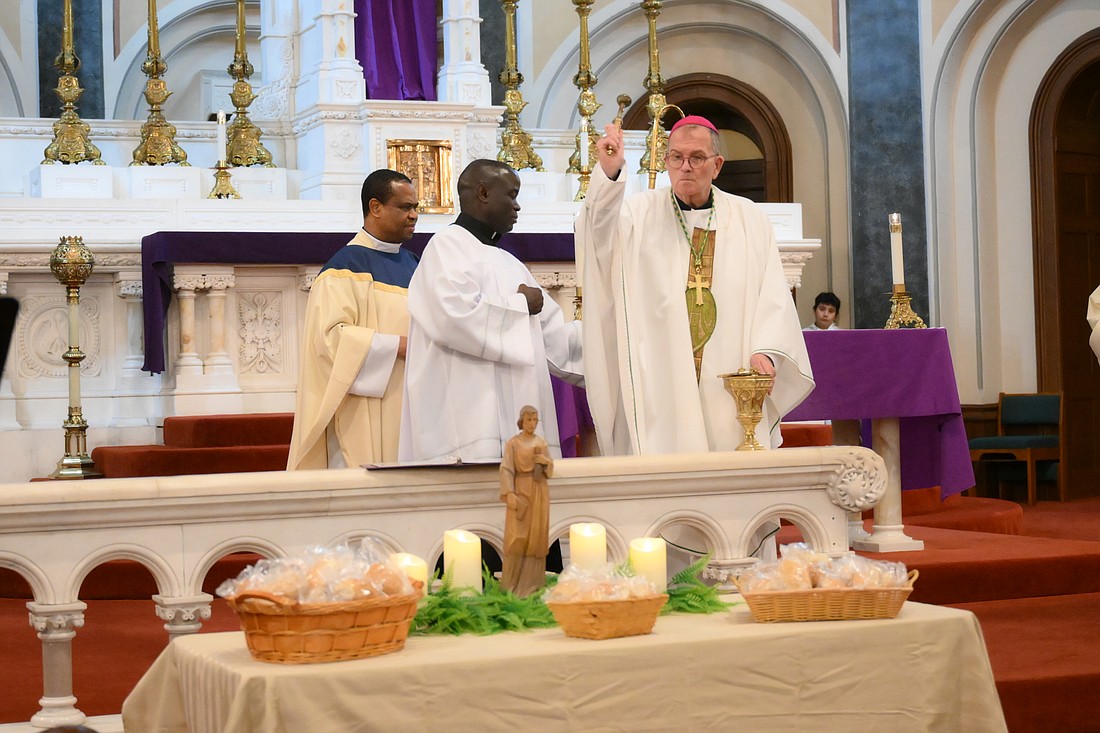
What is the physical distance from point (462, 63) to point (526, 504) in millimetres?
6815

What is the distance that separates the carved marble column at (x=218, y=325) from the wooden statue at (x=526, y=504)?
5.01m

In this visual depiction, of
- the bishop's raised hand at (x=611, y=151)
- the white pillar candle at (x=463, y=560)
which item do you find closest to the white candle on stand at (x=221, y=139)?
the bishop's raised hand at (x=611, y=151)

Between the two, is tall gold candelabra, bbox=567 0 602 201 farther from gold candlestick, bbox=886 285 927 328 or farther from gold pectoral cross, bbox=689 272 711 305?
gold pectoral cross, bbox=689 272 711 305

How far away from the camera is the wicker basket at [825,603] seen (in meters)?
3.03

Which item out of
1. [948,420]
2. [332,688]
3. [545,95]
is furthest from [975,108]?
[332,688]

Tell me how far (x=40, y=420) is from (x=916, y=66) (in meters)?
6.75

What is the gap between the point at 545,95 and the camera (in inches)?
472

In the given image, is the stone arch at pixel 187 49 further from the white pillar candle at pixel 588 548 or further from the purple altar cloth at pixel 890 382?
the white pillar candle at pixel 588 548

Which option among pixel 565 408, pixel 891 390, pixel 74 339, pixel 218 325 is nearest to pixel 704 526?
Result: pixel 565 408

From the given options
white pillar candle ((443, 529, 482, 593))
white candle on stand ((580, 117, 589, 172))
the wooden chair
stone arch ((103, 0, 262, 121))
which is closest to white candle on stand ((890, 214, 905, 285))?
white candle on stand ((580, 117, 589, 172))

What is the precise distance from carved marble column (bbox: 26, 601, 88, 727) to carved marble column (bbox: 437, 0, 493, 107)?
21.4 ft

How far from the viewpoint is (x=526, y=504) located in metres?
3.16

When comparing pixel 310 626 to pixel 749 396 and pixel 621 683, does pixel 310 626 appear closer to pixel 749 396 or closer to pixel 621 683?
pixel 621 683

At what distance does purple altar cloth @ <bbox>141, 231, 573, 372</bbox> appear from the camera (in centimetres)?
771
